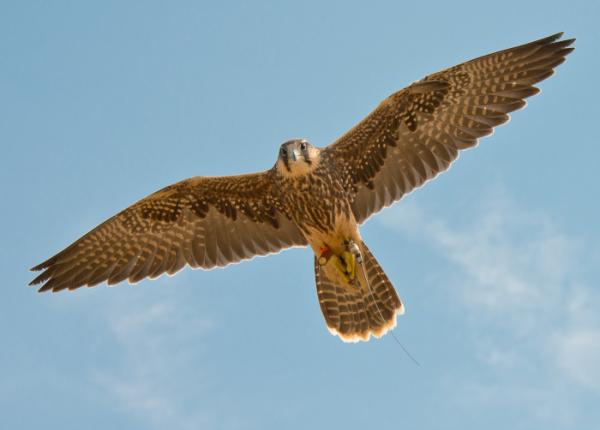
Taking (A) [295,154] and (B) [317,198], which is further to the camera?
(B) [317,198]

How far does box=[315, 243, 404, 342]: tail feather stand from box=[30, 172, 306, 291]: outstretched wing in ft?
2.16

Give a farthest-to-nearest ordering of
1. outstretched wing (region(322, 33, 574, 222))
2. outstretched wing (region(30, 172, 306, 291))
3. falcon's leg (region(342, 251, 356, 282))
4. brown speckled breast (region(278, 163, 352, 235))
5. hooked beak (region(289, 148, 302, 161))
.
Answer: outstretched wing (region(30, 172, 306, 291)) → outstretched wing (region(322, 33, 574, 222)) → falcon's leg (region(342, 251, 356, 282)) → brown speckled breast (region(278, 163, 352, 235)) → hooked beak (region(289, 148, 302, 161))

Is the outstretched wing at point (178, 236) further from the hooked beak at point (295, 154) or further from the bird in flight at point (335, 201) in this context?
A: the hooked beak at point (295, 154)

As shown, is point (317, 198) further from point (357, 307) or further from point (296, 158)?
point (357, 307)

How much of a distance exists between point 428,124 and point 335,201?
121 cm

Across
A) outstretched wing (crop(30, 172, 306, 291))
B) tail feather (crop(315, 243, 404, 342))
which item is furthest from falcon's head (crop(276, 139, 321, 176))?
tail feather (crop(315, 243, 404, 342))

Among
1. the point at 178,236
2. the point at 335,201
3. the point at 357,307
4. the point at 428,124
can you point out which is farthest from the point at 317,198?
the point at 178,236

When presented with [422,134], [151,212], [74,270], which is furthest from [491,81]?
[74,270]

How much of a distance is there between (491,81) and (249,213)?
263 cm

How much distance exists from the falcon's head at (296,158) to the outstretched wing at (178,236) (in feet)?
2.61

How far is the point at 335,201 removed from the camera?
9.80 meters

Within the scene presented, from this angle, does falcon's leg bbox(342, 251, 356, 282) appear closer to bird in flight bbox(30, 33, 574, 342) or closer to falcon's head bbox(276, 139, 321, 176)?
bird in flight bbox(30, 33, 574, 342)

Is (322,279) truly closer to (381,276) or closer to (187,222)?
(381,276)

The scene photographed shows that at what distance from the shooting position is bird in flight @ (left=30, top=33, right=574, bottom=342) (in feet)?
32.3
